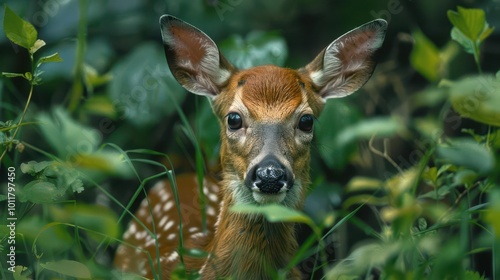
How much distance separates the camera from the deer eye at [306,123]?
10.2 ft

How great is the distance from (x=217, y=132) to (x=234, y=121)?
60 centimetres

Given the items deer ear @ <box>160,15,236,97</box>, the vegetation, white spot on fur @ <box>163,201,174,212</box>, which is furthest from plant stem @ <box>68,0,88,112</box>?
white spot on fur @ <box>163,201,174,212</box>

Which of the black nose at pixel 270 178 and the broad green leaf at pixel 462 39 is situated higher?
the broad green leaf at pixel 462 39

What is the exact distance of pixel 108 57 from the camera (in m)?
4.44

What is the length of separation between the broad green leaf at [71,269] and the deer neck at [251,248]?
658 mm

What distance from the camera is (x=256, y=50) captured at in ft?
12.5

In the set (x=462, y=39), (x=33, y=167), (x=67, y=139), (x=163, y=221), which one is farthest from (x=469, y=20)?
(x=163, y=221)

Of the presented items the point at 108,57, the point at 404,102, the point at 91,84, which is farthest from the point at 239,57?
the point at 404,102

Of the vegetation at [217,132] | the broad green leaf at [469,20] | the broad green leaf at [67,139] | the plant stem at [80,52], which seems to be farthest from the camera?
the plant stem at [80,52]

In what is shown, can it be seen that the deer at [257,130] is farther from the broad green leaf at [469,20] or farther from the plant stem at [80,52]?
the plant stem at [80,52]

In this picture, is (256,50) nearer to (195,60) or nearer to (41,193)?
(195,60)

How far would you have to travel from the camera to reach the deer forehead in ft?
10.1

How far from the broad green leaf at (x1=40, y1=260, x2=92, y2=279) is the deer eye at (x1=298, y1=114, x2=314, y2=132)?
99 centimetres

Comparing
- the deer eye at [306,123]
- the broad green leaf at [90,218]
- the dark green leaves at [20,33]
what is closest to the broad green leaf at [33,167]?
the broad green leaf at [90,218]
